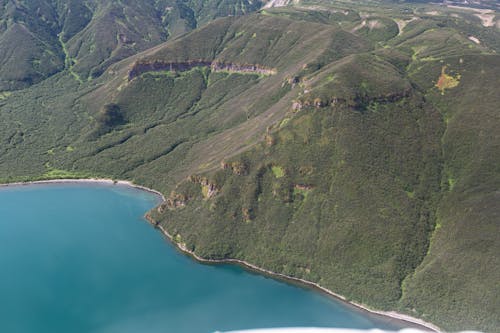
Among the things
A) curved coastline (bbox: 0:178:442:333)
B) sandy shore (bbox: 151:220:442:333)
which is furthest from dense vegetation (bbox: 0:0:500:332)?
curved coastline (bbox: 0:178:442:333)

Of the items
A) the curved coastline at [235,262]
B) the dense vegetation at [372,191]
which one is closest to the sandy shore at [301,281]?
the curved coastline at [235,262]

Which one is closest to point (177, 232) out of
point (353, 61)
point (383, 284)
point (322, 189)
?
point (322, 189)

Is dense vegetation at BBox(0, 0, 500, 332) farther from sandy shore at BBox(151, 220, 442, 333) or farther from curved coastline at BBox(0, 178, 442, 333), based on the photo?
curved coastline at BBox(0, 178, 442, 333)

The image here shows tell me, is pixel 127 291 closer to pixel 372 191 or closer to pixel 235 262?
pixel 235 262

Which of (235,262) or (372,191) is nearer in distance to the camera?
(235,262)

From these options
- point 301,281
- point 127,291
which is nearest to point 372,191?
point 301,281

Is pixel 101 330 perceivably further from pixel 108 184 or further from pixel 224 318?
pixel 108 184

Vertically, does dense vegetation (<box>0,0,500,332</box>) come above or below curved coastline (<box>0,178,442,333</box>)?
above

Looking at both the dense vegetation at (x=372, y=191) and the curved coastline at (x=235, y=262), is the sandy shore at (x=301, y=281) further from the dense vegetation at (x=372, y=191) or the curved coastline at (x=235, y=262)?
the dense vegetation at (x=372, y=191)
